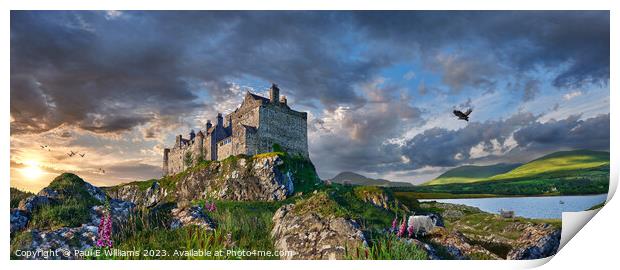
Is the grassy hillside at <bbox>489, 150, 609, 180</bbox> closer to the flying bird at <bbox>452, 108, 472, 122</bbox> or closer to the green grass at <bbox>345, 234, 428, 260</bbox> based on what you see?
the flying bird at <bbox>452, 108, 472, 122</bbox>

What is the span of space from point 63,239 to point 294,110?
5.87 metres

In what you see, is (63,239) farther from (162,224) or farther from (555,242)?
(555,242)

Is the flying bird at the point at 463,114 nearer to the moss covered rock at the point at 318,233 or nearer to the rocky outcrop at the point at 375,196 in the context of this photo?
the rocky outcrop at the point at 375,196

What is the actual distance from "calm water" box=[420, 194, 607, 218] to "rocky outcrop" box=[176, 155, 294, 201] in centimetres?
656

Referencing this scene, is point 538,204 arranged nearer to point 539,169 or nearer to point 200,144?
point 539,169

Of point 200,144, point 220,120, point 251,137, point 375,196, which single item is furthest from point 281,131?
point 375,196

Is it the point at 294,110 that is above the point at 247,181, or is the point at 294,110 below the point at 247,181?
above

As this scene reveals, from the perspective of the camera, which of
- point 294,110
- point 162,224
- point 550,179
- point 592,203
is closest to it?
point 162,224

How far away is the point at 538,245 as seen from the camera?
27.9 ft

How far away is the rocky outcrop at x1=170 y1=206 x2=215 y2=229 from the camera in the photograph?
8031 millimetres

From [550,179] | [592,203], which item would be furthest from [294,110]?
[592,203]

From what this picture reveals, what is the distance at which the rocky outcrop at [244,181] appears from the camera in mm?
14492

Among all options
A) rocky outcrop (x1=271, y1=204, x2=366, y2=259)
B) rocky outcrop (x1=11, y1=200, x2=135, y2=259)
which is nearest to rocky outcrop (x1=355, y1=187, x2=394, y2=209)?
Answer: rocky outcrop (x1=271, y1=204, x2=366, y2=259)
